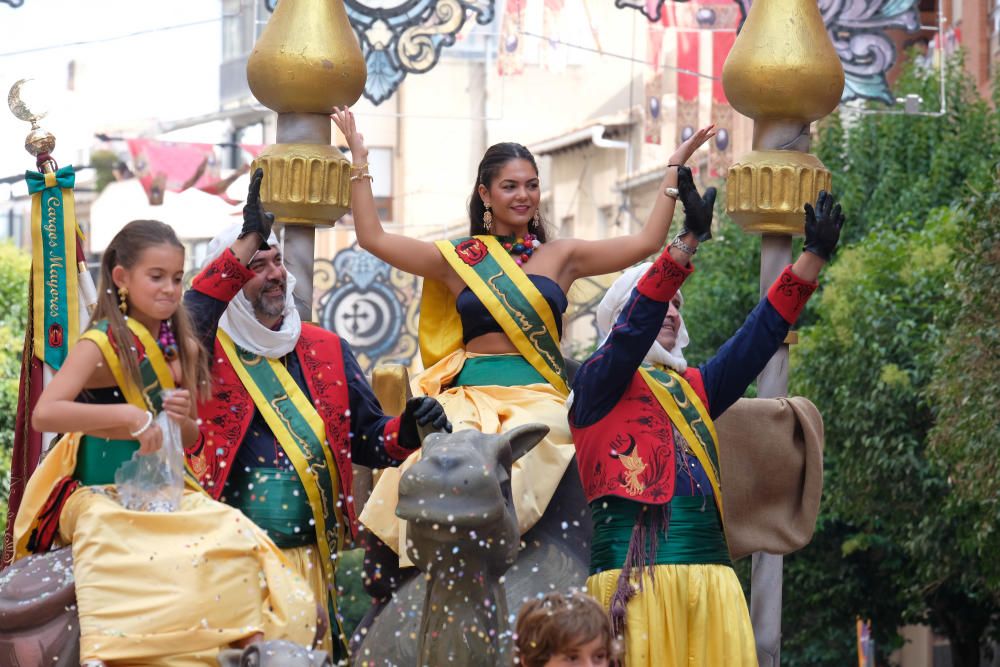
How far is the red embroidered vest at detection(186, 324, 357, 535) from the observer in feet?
23.1

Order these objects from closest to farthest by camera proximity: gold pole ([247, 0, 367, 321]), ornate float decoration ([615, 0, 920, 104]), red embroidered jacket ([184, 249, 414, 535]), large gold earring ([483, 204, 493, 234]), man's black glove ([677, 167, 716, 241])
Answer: man's black glove ([677, 167, 716, 241]) → red embroidered jacket ([184, 249, 414, 535]) → large gold earring ([483, 204, 493, 234]) → gold pole ([247, 0, 367, 321]) → ornate float decoration ([615, 0, 920, 104])

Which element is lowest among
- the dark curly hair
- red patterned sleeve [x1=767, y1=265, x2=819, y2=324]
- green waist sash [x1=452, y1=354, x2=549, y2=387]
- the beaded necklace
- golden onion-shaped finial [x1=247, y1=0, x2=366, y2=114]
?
green waist sash [x1=452, y1=354, x2=549, y2=387]

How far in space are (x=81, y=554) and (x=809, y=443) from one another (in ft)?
10.2

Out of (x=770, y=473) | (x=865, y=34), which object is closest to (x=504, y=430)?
(x=770, y=473)

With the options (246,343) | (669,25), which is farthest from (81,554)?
(669,25)

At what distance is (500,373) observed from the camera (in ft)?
25.0

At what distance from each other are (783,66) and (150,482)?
12.7ft

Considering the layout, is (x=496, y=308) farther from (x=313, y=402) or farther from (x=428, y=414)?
(x=428, y=414)

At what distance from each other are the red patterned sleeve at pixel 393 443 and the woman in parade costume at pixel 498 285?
0.20 meters

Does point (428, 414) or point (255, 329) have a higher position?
point (255, 329)

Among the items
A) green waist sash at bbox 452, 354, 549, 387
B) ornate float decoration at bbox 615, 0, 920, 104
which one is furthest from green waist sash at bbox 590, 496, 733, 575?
ornate float decoration at bbox 615, 0, 920, 104

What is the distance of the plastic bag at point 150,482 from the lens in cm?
581

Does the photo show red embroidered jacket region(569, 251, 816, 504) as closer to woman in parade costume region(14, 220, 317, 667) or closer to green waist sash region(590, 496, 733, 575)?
green waist sash region(590, 496, 733, 575)

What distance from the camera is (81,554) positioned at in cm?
567
